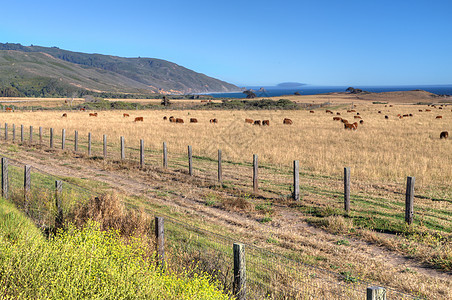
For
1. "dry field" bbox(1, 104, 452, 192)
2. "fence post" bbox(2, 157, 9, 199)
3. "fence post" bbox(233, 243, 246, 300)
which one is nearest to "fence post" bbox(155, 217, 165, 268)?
"fence post" bbox(233, 243, 246, 300)

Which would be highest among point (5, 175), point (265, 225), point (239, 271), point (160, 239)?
point (5, 175)

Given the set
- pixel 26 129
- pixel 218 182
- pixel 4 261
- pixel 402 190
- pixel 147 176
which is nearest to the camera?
pixel 4 261

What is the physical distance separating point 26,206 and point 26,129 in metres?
34.3

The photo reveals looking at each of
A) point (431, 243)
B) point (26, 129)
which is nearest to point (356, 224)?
point (431, 243)

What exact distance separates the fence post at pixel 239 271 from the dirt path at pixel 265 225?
315cm

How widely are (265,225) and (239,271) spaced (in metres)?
5.72

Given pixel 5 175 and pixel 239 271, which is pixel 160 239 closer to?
pixel 239 271

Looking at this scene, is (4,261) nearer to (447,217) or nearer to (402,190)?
(447,217)

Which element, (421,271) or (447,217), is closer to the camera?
(421,271)

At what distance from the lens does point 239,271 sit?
5.93m

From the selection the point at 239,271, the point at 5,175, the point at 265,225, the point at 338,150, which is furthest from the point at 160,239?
the point at 338,150

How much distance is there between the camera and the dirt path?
8.08 m

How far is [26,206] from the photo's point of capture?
1060 cm

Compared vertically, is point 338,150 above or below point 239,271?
above
